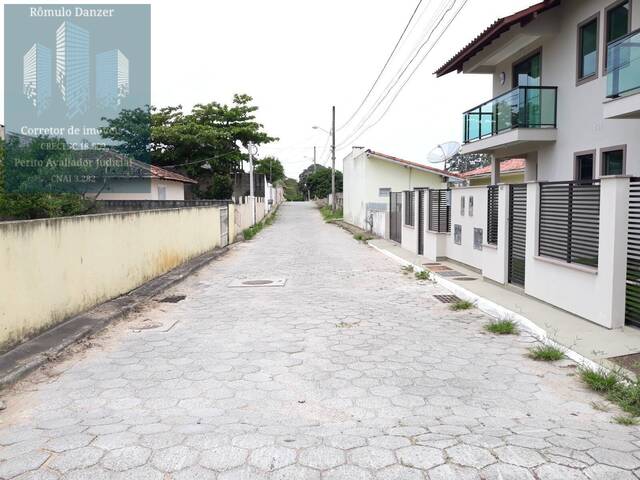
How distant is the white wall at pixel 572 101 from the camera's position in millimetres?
11359

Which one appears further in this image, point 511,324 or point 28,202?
point 28,202

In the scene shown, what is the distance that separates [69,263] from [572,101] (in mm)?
11900

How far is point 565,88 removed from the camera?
44.3ft

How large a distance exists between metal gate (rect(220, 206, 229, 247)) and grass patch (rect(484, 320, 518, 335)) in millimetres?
14485

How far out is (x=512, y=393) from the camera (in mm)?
4762

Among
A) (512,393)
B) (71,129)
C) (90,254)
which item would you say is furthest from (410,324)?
(71,129)

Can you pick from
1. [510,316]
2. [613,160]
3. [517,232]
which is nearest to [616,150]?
[613,160]

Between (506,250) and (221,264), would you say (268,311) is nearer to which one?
(506,250)

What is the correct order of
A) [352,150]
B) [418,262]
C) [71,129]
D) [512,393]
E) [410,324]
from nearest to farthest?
1. [512,393]
2. [410,324]
3. [418,262]
4. [71,129]
5. [352,150]

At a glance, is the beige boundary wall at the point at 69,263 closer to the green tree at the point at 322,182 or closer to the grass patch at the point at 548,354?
the grass patch at the point at 548,354

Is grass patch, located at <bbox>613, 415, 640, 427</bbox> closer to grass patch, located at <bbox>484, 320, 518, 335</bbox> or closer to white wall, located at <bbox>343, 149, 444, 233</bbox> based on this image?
grass patch, located at <bbox>484, 320, 518, 335</bbox>

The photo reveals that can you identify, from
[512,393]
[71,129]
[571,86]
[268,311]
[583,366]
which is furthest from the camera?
[71,129]

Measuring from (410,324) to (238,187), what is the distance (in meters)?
36.4

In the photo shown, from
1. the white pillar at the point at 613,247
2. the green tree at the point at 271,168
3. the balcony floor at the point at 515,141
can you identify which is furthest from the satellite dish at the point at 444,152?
the green tree at the point at 271,168
